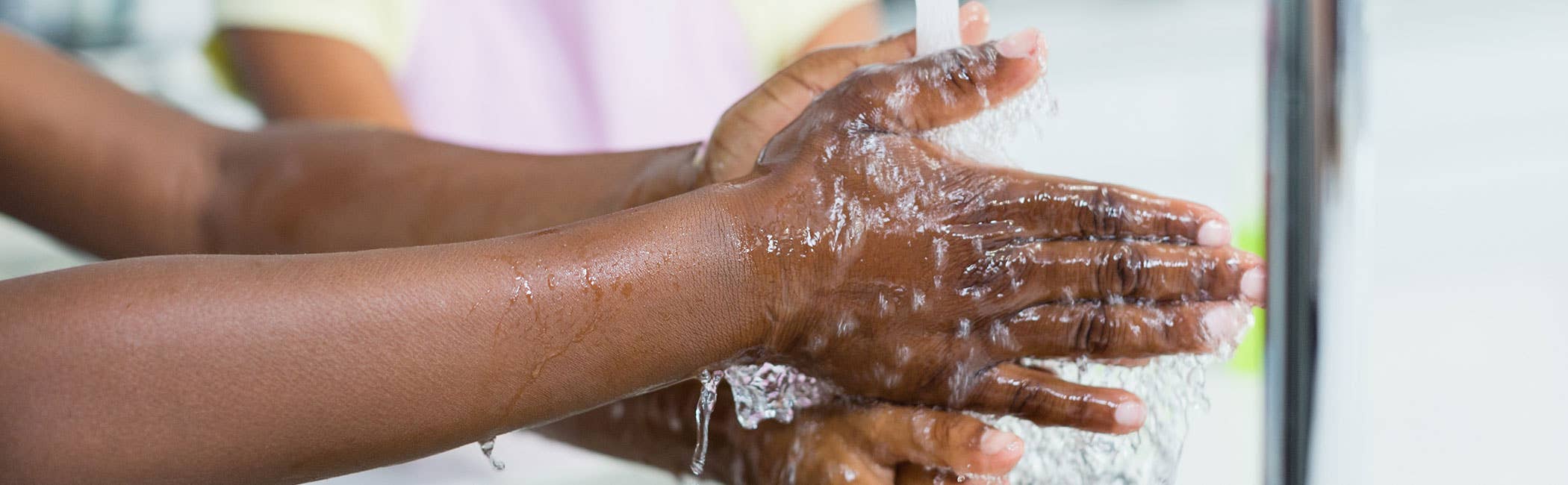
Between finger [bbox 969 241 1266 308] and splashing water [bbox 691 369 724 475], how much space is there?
0.13 metres

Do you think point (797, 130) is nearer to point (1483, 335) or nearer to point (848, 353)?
point (848, 353)

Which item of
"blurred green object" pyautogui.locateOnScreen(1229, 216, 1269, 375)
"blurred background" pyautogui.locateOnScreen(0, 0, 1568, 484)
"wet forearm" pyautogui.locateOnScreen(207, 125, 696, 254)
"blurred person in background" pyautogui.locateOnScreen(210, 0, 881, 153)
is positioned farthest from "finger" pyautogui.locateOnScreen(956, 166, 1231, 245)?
"blurred green object" pyautogui.locateOnScreen(1229, 216, 1269, 375)

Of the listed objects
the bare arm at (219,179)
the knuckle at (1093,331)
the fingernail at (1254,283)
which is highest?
the bare arm at (219,179)

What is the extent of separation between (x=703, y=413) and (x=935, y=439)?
0.13 meters

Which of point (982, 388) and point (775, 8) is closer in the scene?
point (982, 388)

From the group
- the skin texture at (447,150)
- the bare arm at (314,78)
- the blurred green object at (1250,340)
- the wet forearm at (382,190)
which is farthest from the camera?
the blurred green object at (1250,340)

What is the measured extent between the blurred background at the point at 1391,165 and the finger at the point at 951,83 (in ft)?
1.33

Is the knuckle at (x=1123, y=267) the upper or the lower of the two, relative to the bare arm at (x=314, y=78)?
lower

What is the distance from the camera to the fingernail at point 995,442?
22.0 inches

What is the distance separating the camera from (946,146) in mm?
596

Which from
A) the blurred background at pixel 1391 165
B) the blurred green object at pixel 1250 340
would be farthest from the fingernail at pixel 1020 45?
the blurred green object at pixel 1250 340

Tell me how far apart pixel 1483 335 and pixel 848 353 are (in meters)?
1.38

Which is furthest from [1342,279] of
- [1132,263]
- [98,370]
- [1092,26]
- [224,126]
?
[1092,26]

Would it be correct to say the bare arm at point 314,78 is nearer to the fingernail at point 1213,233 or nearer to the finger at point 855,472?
the finger at point 855,472
